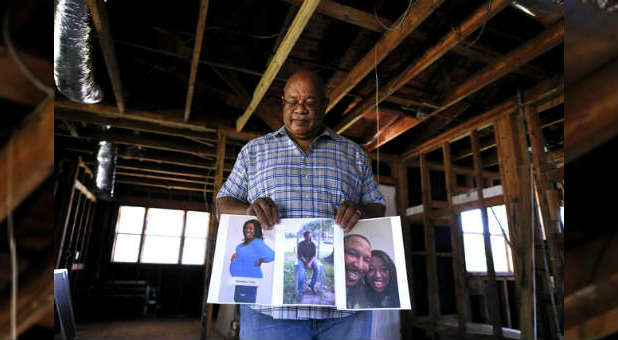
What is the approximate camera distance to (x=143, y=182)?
6.80m

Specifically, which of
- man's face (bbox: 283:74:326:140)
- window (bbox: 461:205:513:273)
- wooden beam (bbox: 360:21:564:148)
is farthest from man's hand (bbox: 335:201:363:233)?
window (bbox: 461:205:513:273)

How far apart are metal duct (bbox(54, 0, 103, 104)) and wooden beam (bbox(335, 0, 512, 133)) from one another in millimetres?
2063

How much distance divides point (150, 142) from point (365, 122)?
2630mm

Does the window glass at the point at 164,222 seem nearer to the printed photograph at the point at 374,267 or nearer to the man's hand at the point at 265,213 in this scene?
the man's hand at the point at 265,213

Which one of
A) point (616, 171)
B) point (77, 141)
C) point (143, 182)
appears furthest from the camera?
point (143, 182)

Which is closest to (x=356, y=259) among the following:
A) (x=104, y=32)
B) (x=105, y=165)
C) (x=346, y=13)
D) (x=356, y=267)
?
(x=356, y=267)

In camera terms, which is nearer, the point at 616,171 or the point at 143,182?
the point at 616,171

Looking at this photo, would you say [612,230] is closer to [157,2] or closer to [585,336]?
[585,336]

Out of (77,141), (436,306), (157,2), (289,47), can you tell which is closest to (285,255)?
(289,47)

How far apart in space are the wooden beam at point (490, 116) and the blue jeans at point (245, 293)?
286cm

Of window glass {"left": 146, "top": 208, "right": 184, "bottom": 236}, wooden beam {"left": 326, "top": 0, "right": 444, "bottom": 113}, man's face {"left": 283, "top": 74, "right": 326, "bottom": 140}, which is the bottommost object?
man's face {"left": 283, "top": 74, "right": 326, "bottom": 140}

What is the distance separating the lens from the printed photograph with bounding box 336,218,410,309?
3.20 ft

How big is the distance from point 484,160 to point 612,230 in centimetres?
489

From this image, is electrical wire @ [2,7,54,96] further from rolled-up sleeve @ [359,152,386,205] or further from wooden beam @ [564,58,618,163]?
rolled-up sleeve @ [359,152,386,205]
